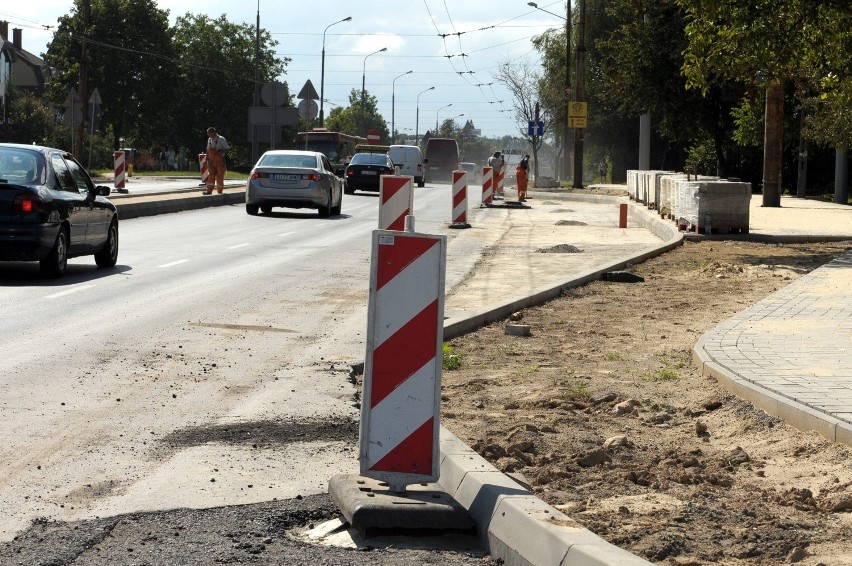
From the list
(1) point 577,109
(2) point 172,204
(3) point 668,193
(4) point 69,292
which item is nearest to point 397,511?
(4) point 69,292

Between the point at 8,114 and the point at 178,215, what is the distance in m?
56.9

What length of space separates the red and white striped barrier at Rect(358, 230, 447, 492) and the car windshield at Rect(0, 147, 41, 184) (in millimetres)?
10314

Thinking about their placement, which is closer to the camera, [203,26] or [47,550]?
[47,550]

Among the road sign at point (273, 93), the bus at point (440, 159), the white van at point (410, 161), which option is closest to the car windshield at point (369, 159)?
the road sign at point (273, 93)

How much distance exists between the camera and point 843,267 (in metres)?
16.3

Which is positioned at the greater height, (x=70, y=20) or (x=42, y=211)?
(x=70, y=20)

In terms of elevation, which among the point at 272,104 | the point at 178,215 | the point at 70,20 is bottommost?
the point at 178,215

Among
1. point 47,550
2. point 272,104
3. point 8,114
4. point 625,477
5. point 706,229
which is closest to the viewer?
point 47,550

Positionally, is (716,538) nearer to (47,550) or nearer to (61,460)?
(47,550)

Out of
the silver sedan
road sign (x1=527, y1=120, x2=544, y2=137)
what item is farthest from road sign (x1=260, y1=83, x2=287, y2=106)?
road sign (x1=527, y1=120, x2=544, y2=137)

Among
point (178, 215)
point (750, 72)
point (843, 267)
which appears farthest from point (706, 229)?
point (178, 215)

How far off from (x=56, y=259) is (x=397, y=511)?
1054 cm

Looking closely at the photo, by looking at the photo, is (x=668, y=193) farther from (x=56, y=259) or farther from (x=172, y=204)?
(x=56, y=259)

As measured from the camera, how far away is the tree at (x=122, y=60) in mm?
95000
